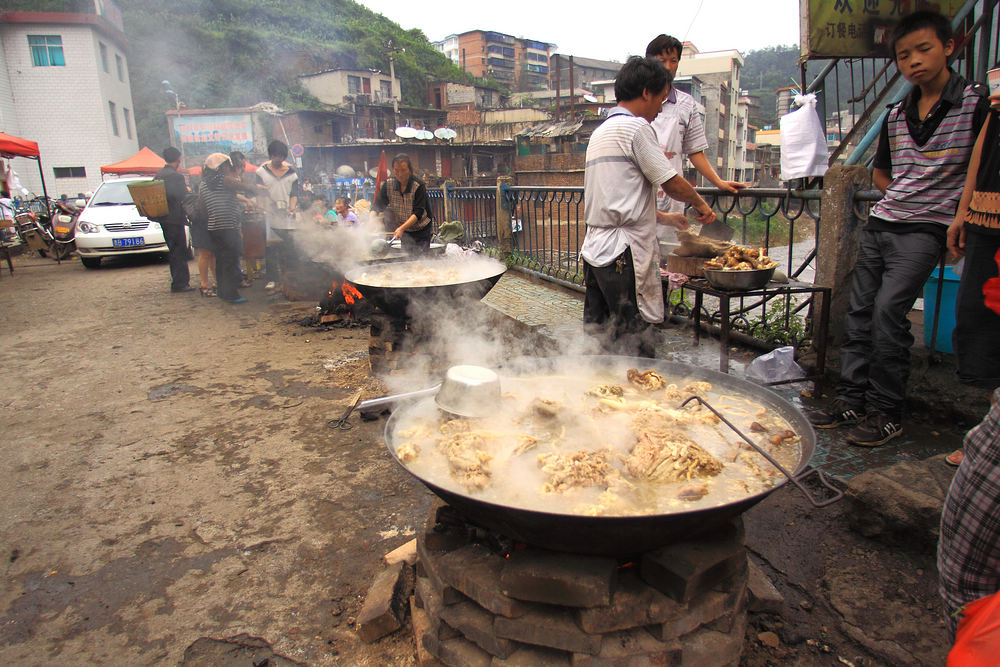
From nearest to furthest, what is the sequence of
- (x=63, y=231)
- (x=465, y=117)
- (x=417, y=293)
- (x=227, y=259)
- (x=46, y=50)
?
(x=417, y=293) < (x=227, y=259) < (x=63, y=231) < (x=46, y=50) < (x=465, y=117)

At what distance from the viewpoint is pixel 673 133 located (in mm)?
4574

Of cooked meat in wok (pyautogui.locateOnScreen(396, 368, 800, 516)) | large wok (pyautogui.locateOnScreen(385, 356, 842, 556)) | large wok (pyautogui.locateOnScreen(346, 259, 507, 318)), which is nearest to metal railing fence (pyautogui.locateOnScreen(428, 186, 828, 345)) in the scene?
large wok (pyautogui.locateOnScreen(346, 259, 507, 318))

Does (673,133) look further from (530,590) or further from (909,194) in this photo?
(530,590)

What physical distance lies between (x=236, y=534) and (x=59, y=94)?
3673 cm

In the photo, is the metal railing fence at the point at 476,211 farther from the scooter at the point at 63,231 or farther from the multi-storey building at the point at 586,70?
the multi-storey building at the point at 586,70

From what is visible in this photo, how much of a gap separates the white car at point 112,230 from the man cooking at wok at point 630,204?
45.0 ft

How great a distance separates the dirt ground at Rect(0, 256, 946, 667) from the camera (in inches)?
94.3

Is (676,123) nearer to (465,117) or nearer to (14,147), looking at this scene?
(14,147)

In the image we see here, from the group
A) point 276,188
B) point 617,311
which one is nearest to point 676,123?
point 617,311

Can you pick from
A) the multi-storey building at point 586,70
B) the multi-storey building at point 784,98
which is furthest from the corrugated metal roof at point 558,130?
the multi-storey building at point 586,70

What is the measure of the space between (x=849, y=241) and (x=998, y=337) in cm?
148

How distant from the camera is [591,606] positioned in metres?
1.84

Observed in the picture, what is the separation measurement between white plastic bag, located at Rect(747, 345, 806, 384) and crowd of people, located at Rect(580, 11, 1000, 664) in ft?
1.77

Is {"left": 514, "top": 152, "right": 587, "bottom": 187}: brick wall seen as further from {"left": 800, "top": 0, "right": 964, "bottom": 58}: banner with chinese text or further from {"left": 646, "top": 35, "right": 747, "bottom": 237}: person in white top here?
{"left": 646, "top": 35, "right": 747, "bottom": 237}: person in white top
